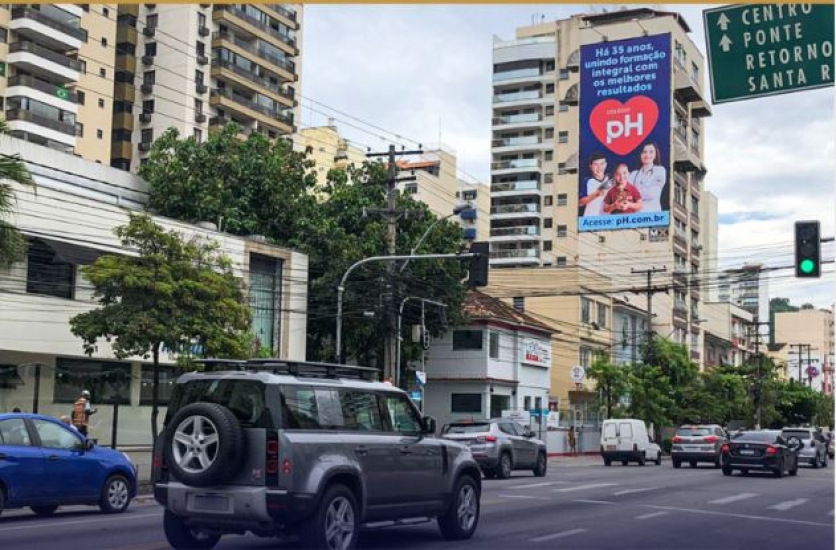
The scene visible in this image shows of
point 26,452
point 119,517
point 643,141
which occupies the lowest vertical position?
point 119,517

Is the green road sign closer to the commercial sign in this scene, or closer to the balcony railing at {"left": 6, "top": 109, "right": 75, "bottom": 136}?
the commercial sign

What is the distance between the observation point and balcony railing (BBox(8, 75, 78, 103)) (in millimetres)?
64375

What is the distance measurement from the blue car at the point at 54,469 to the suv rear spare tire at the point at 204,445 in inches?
219

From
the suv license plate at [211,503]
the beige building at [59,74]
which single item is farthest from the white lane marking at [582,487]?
the beige building at [59,74]

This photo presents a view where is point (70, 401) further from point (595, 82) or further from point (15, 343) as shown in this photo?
point (595, 82)

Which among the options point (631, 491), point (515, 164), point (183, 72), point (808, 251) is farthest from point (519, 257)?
point (808, 251)

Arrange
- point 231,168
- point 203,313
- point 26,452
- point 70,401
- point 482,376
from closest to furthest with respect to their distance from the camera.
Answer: point 26,452 < point 203,313 < point 70,401 < point 231,168 < point 482,376

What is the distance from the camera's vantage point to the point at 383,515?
1266 cm

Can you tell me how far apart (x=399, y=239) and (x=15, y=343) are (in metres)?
20.3

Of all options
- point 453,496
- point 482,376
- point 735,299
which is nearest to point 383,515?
point 453,496

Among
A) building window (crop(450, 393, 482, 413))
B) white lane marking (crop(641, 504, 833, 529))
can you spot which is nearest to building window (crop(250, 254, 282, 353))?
building window (crop(450, 393, 482, 413))

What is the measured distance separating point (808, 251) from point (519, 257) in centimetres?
8468

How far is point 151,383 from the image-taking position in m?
33.9

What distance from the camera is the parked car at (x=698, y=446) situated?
133 ft
